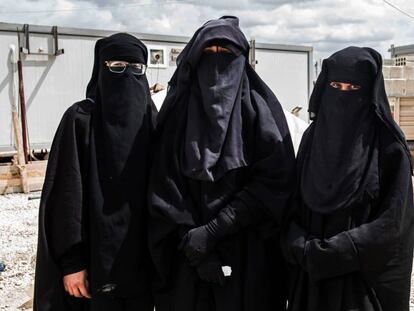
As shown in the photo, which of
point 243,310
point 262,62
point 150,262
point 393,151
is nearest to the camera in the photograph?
point 393,151

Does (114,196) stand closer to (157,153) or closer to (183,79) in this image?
(157,153)

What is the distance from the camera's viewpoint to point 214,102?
7.60 feet

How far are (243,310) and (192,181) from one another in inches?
24.7

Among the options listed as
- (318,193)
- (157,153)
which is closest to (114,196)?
(157,153)

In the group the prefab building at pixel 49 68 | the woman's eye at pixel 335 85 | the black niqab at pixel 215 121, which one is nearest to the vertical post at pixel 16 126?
the prefab building at pixel 49 68

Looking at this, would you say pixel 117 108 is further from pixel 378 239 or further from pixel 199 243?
pixel 378 239

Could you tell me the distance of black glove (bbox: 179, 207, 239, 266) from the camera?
2.24 meters

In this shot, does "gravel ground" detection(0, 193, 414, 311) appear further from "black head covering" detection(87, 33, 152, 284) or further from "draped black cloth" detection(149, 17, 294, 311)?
"draped black cloth" detection(149, 17, 294, 311)

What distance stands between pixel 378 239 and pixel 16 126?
8634 millimetres

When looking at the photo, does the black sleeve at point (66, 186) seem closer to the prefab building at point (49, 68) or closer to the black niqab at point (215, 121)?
the black niqab at point (215, 121)

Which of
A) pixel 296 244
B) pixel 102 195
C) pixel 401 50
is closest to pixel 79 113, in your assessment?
pixel 102 195

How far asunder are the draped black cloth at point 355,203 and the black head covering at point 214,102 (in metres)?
0.36

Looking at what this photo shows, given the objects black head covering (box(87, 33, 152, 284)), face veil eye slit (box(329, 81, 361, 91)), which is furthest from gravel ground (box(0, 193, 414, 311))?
face veil eye slit (box(329, 81, 361, 91))

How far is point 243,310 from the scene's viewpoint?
234cm
